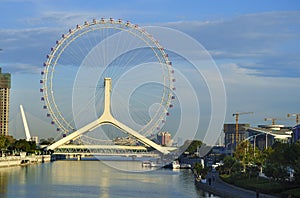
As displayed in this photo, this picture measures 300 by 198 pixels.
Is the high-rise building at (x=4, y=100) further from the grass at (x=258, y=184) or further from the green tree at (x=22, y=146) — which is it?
the grass at (x=258, y=184)

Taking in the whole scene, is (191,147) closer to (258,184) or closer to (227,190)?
(227,190)

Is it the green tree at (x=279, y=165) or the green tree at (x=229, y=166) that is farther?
the green tree at (x=229, y=166)

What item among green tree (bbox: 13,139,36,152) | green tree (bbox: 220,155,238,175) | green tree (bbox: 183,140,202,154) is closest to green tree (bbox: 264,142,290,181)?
green tree (bbox: 220,155,238,175)

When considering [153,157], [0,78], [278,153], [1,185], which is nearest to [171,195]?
[278,153]

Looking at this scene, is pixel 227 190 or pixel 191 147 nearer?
pixel 227 190

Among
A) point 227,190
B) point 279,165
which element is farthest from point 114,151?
point 279,165

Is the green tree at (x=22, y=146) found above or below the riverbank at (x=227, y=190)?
above

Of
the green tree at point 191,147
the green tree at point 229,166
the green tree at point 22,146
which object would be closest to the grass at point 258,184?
the green tree at point 229,166
